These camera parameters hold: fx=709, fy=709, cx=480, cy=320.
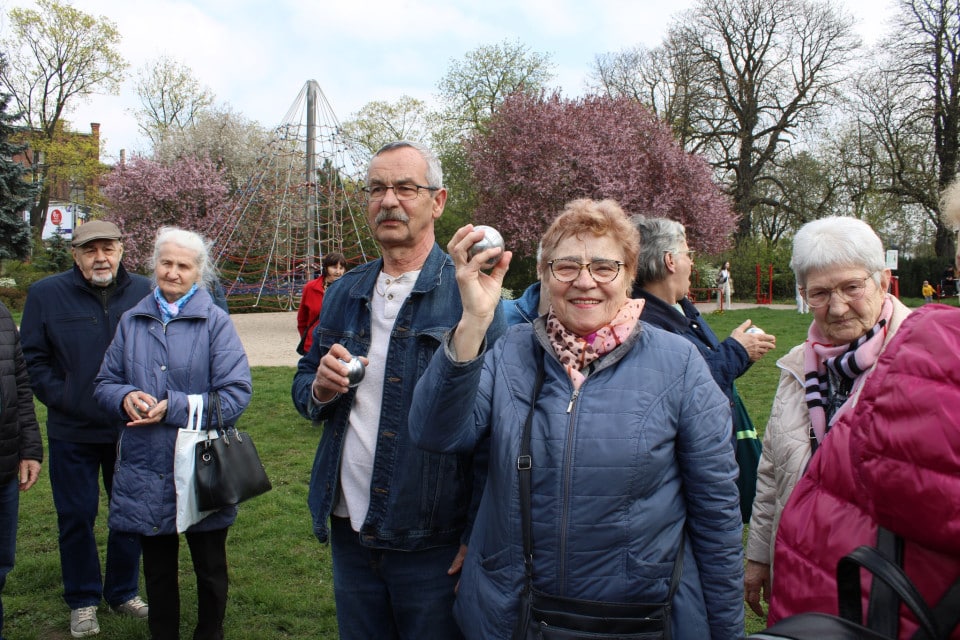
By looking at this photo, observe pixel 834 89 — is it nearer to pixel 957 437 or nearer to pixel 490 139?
pixel 490 139

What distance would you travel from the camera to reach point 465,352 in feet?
6.04

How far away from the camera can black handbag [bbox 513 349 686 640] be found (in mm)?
1846

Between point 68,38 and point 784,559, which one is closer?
point 784,559

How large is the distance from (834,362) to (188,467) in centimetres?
265

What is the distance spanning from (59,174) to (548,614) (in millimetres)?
38964

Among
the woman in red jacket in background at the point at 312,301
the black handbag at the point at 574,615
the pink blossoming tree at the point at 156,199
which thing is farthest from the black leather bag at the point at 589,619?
the pink blossoming tree at the point at 156,199

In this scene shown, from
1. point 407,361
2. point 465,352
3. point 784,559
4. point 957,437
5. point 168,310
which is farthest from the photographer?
point 168,310

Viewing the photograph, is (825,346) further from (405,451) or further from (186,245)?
(186,245)

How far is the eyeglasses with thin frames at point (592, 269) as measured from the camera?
209 centimetres

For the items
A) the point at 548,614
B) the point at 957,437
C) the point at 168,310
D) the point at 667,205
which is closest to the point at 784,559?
the point at 957,437

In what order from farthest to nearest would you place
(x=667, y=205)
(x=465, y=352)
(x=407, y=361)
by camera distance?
(x=667, y=205), (x=407, y=361), (x=465, y=352)

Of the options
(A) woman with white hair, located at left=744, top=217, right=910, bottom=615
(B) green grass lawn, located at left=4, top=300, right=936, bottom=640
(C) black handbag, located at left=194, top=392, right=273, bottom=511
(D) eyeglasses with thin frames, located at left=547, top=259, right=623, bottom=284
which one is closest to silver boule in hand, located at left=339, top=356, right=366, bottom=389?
(D) eyeglasses with thin frames, located at left=547, top=259, right=623, bottom=284

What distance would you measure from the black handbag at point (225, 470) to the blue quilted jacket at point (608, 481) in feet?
5.01

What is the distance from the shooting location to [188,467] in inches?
124
